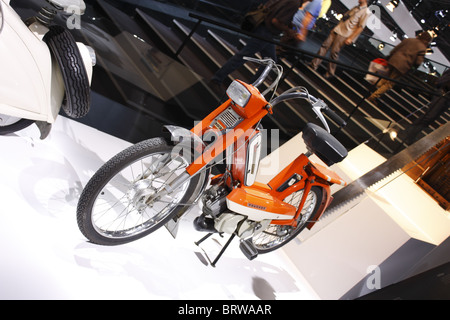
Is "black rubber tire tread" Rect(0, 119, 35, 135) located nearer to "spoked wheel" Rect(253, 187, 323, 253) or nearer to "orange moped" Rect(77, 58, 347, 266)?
"orange moped" Rect(77, 58, 347, 266)

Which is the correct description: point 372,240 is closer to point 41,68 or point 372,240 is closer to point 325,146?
point 325,146

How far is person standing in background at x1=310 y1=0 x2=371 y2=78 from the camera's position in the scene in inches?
173

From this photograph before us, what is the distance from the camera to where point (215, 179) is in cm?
234

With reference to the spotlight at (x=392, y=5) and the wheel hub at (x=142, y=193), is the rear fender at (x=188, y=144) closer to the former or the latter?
the wheel hub at (x=142, y=193)

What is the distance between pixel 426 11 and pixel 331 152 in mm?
4563

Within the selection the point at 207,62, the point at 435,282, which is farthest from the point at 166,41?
the point at 435,282

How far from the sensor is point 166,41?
3.58 meters

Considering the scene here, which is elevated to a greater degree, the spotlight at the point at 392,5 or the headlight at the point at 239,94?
the spotlight at the point at 392,5

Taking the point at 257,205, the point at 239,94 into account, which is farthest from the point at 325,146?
the point at 239,94

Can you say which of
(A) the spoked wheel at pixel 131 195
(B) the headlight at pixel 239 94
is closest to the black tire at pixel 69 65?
(A) the spoked wheel at pixel 131 195

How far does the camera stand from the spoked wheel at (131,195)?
175 cm

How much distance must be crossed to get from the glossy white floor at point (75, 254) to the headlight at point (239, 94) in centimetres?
105

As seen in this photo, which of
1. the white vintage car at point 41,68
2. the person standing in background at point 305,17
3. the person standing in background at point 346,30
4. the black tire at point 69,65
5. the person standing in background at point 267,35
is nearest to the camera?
the white vintage car at point 41,68
